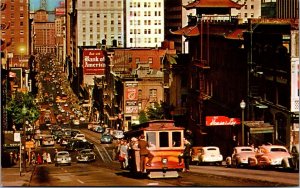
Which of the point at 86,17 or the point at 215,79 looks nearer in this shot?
the point at 215,79

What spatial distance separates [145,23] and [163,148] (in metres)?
5.72

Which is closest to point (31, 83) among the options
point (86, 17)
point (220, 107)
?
point (86, 17)

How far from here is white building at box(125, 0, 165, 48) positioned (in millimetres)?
18562

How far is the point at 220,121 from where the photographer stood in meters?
17.0

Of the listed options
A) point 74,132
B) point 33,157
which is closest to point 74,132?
point 74,132

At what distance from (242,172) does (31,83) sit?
29.2 ft

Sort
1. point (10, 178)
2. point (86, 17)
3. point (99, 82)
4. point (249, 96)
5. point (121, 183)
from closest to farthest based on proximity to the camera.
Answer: point (121, 183) → point (10, 178) → point (249, 96) → point (99, 82) → point (86, 17)

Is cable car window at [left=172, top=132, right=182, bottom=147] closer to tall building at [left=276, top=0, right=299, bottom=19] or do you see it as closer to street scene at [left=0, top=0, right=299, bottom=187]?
street scene at [left=0, top=0, right=299, bottom=187]

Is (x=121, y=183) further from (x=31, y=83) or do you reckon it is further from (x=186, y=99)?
(x=31, y=83)

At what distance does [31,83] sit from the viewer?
2256cm

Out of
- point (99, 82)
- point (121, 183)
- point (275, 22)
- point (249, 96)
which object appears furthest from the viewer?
point (99, 82)

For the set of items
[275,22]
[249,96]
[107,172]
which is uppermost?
[275,22]

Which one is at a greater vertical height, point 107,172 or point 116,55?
point 116,55

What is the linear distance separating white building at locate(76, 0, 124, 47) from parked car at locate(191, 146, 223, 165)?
3.26 metres
